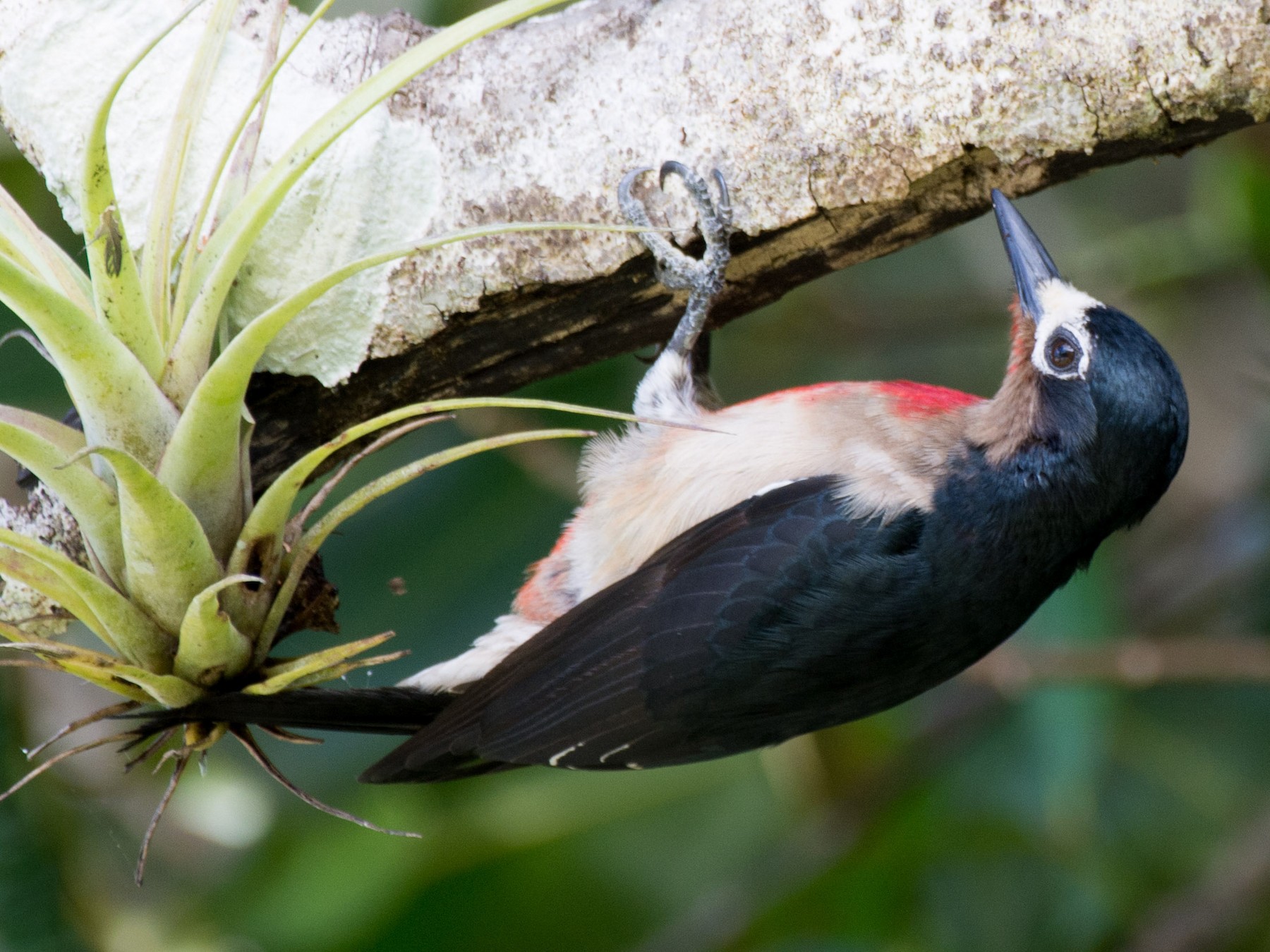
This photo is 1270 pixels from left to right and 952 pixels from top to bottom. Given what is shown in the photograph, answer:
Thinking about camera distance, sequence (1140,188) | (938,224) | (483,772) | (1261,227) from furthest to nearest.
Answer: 1. (1140,188)
2. (1261,227)
3. (483,772)
4. (938,224)

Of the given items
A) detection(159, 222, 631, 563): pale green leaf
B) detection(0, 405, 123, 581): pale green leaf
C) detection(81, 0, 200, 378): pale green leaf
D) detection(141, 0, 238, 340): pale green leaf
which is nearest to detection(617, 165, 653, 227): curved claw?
detection(159, 222, 631, 563): pale green leaf

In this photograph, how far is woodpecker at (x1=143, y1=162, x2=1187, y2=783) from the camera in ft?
7.74

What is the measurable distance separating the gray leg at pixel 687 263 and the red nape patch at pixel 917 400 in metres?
0.41

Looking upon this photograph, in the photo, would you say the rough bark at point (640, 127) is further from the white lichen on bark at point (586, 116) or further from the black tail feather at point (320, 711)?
the black tail feather at point (320, 711)

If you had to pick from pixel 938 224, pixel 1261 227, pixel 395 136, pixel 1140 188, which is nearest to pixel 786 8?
pixel 938 224

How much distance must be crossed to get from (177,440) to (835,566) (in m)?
1.17

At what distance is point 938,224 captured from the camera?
2309 mm

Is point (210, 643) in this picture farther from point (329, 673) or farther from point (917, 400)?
point (917, 400)

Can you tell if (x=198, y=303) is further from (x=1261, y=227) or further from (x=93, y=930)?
(x=1261, y=227)

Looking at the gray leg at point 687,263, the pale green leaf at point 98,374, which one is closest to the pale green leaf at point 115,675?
the pale green leaf at point 98,374

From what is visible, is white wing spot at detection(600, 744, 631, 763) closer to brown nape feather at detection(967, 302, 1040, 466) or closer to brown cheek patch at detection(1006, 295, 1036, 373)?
brown nape feather at detection(967, 302, 1040, 466)

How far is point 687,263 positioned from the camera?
7.47 ft

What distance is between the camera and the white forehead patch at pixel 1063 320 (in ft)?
7.96

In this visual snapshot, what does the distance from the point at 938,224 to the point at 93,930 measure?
3097 mm
